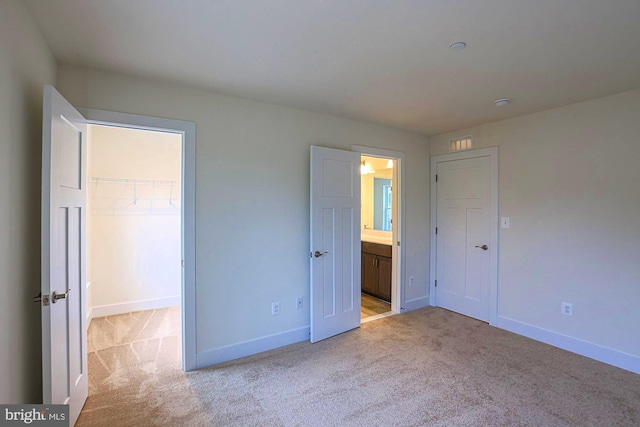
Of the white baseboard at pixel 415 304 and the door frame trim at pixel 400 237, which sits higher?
the door frame trim at pixel 400 237

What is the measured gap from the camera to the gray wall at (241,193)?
2385mm

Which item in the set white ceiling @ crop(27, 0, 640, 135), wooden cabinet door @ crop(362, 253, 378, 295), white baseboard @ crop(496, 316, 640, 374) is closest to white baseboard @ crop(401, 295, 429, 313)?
wooden cabinet door @ crop(362, 253, 378, 295)

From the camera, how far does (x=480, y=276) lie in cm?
370

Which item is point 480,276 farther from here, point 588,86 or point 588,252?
point 588,86

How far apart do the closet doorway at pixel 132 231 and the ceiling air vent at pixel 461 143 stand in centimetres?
345

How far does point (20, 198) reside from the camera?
5.11 feet

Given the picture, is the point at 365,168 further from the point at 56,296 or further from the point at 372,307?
the point at 56,296

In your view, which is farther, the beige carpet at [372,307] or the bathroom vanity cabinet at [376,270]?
the bathroom vanity cabinet at [376,270]

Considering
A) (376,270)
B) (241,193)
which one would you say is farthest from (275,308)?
(376,270)

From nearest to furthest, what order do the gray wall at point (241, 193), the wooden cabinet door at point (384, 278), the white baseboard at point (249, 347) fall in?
1. the gray wall at point (241, 193)
2. the white baseboard at point (249, 347)
3. the wooden cabinet door at point (384, 278)

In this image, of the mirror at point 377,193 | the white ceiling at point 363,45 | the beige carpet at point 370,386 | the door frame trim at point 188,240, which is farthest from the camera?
the mirror at point 377,193

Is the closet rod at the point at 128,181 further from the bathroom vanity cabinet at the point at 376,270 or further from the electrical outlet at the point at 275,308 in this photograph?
the bathroom vanity cabinet at the point at 376,270

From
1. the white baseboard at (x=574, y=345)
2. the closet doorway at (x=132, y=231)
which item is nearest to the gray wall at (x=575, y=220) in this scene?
the white baseboard at (x=574, y=345)

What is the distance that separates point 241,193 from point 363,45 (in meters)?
1.62
